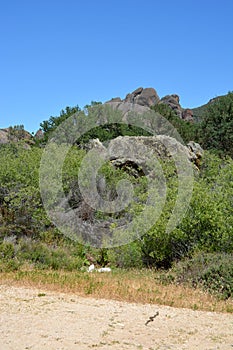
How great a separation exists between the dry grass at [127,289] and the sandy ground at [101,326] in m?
0.46

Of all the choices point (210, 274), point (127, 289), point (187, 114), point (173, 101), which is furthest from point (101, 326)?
point (173, 101)

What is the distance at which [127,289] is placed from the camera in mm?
9867

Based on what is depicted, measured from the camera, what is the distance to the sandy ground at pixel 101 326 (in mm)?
6070

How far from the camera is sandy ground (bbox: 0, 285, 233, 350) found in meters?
6.07

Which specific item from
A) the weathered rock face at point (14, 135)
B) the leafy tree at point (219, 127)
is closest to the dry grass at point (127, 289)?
the leafy tree at point (219, 127)

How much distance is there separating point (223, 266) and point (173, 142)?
15.3 m

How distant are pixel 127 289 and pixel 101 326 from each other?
3.00m

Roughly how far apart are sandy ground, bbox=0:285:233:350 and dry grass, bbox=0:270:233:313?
1.52ft

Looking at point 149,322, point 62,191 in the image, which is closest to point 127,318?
point 149,322

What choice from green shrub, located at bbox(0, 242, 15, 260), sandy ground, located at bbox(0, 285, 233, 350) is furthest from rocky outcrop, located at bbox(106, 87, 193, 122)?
sandy ground, located at bbox(0, 285, 233, 350)

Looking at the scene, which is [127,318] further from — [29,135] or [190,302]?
[29,135]

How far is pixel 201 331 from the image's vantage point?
22.6 ft

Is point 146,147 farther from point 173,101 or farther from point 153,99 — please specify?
point 173,101

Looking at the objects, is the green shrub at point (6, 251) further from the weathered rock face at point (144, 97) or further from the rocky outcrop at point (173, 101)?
the rocky outcrop at point (173, 101)
